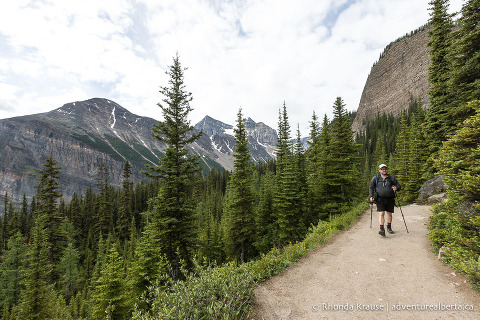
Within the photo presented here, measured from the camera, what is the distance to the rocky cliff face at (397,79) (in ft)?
322

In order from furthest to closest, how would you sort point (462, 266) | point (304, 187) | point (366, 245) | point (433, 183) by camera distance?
point (304, 187) < point (433, 183) < point (366, 245) < point (462, 266)

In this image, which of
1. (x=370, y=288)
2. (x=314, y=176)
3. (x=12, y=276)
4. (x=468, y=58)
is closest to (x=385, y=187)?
(x=370, y=288)

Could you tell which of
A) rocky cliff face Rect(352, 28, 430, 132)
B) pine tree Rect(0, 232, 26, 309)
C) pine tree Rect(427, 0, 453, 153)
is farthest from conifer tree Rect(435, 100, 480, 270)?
rocky cliff face Rect(352, 28, 430, 132)

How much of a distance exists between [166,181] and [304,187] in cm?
1673

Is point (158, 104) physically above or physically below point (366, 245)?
above

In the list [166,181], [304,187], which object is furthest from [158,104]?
[304,187]

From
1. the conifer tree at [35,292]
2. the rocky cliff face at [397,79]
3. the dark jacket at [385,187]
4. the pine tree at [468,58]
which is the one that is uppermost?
the rocky cliff face at [397,79]

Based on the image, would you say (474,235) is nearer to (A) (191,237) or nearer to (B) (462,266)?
(B) (462,266)

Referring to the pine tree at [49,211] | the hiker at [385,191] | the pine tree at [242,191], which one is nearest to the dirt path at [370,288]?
the hiker at [385,191]

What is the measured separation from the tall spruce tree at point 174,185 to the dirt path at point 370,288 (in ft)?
32.8

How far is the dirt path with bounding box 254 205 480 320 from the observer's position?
405 cm

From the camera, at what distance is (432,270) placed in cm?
548

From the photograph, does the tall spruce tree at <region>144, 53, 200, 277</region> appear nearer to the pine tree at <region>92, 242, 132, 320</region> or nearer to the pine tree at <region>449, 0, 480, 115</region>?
the pine tree at <region>92, 242, 132, 320</region>

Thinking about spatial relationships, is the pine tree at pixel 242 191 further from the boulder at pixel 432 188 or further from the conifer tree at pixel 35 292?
the conifer tree at pixel 35 292
